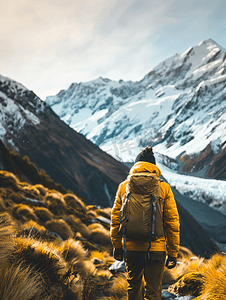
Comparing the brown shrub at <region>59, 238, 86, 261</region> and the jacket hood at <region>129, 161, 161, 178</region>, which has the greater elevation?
the jacket hood at <region>129, 161, 161, 178</region>

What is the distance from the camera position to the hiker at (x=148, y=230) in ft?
9.62

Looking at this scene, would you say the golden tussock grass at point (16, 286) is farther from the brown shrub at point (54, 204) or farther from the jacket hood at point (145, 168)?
the brown shrub at point (54, 204)

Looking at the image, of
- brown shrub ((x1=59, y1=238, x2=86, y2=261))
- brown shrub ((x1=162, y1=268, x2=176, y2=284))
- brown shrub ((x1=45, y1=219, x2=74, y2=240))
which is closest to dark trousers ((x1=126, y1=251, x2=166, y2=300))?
brown shrub ((x1=162, y1=268, x2=176, y2=284))

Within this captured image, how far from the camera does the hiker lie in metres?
2.93

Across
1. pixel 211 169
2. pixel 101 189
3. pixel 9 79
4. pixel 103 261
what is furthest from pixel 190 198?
pixel 103 261

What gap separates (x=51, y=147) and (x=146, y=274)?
180ft

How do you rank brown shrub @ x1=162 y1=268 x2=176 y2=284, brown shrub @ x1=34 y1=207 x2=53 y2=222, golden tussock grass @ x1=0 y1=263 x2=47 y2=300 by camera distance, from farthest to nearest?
brown shrub @ x1=34 y1=207 x2=53 y2=222 < brown shrub @ x1=162 y1=268 x2=176 y2=284 < golden tussock grass @ x1=0 y1=263 x2=47 y2=300

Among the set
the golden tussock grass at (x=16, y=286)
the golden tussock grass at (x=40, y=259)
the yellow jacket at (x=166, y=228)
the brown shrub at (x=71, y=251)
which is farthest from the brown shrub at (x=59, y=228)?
the yellow jacket at (x=166, y=228)

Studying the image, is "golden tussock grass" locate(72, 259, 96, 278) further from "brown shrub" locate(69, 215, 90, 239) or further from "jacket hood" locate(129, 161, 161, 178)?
"brown shrub" locate(69, 215, 90, 239)

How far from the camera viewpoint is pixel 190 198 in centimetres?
9319

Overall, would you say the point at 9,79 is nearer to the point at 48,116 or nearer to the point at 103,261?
the point at 48,116

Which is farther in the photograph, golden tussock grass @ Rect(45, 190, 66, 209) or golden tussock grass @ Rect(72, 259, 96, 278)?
golden tussock grass @ Rect(45, 190, 66, 209)

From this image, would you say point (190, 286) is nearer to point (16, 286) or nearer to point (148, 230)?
point (148, 230)

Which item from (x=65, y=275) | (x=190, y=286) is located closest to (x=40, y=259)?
(x=65, y=275)
